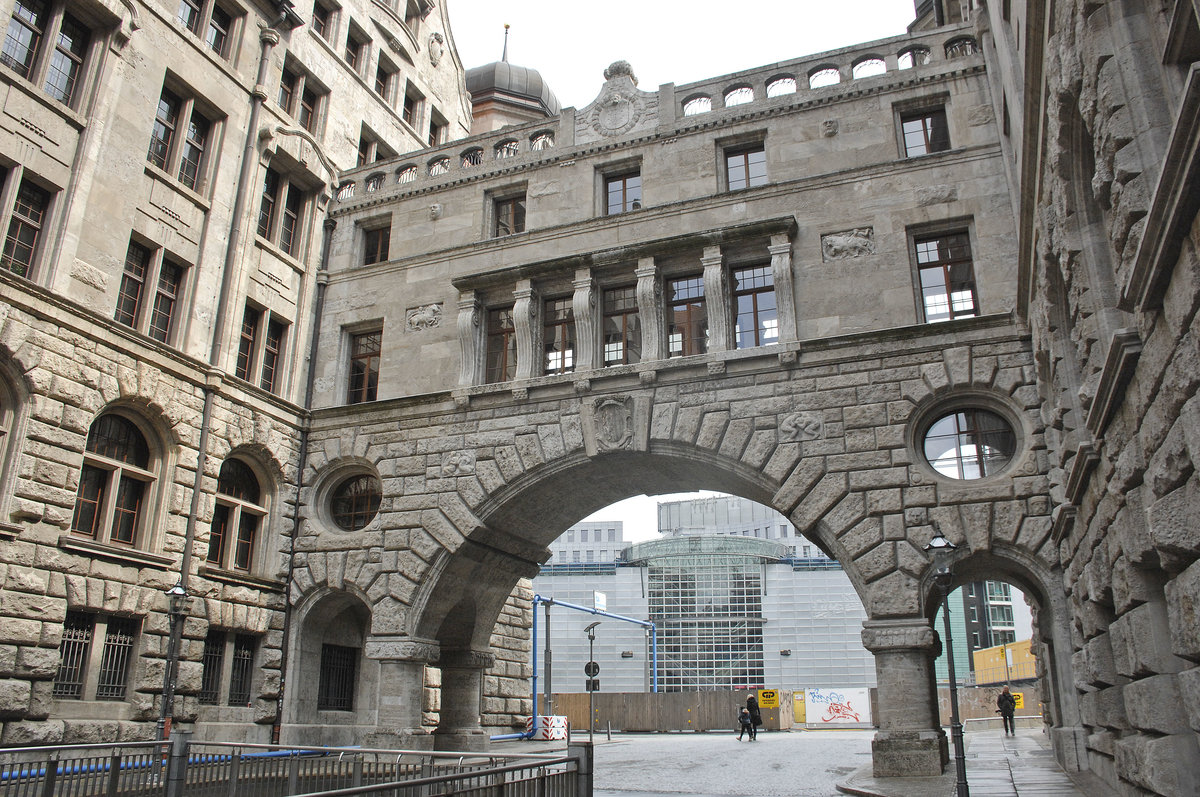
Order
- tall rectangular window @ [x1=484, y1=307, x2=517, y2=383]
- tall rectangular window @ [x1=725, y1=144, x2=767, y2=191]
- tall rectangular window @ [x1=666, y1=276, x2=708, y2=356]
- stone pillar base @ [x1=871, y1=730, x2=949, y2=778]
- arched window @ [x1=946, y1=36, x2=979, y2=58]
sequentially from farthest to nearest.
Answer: tall rectangular window @ [x1=484, y1=307, x2=517, y2=383]
tall rectangular window @ [x1=725, y1=144, x2=767, y2=191]
tall rectangular window @ [x1=666, y1=276, x2=708, y2=356]
arched window @ [x1=946, y1=36, x2=979, y2=58]
stone pillar base @ [x1=871, y1=730, x2=949, y2=778]

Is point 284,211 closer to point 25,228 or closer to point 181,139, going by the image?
point 181,139

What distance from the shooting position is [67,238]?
16.1 meters

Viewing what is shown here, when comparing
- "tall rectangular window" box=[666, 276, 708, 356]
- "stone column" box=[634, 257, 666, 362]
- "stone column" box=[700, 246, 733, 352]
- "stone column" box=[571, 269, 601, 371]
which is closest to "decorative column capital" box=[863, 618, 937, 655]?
"stone column" box=[700, 246, 733, 352]

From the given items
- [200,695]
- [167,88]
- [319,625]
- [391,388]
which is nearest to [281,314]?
[391,388]

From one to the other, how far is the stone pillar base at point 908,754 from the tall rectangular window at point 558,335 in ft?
32.9

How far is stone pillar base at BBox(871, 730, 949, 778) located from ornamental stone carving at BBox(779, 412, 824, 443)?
17.5ft

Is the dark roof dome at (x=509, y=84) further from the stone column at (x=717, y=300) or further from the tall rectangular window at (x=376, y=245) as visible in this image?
the stone column at (x=717, y=300)

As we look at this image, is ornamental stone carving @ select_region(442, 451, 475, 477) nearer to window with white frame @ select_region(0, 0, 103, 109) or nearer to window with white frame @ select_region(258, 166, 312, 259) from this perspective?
window with white frame @ select_region(258, 166, 312, 259)

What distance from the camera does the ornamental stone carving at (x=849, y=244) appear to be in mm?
17906

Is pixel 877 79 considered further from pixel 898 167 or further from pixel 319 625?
pixel 319 625

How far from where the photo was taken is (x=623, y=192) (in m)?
21.3

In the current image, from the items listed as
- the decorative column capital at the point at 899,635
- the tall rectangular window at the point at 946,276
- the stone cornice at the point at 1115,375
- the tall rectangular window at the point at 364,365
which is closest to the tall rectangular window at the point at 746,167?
the tall rectangular window at the point at 946,276

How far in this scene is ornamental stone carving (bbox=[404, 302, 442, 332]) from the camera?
69.9 ft

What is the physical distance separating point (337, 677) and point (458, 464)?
638 centimetres
